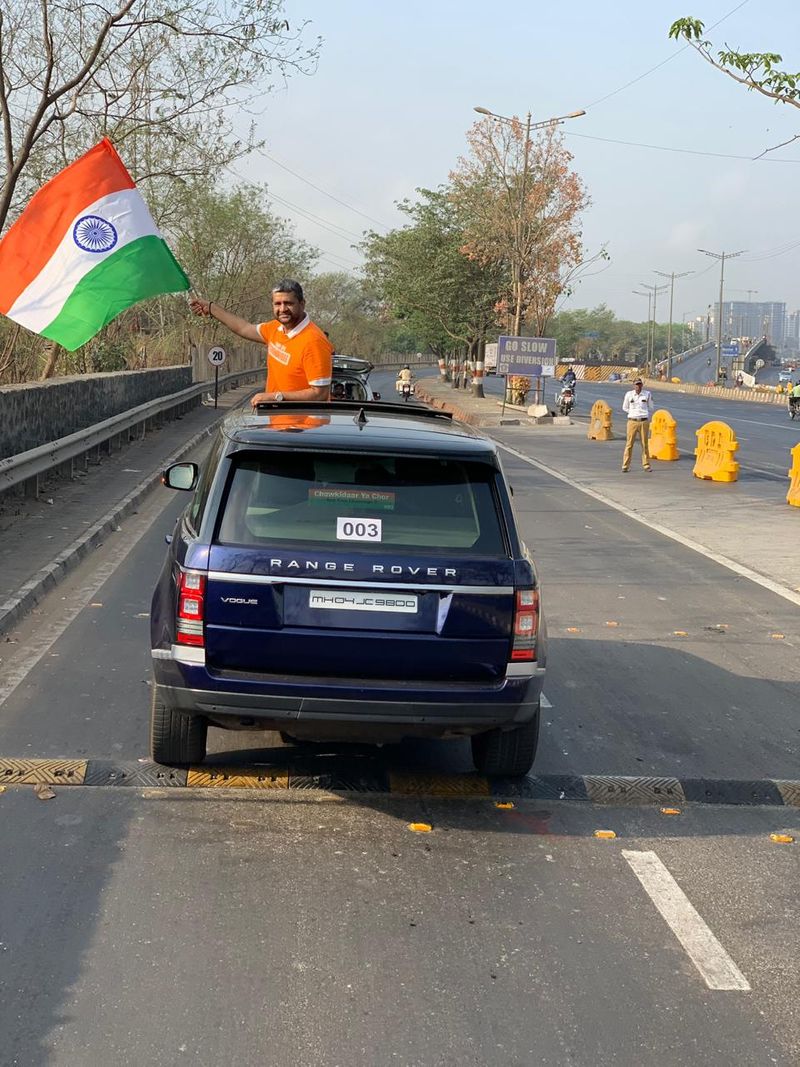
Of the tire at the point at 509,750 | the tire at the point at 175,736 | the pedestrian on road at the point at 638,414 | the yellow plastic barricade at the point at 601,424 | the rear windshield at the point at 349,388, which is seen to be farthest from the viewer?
the yellow plastic barricade at the point at 601,424

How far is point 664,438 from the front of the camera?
26266 millimetres

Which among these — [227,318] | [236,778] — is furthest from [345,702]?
[227,318]

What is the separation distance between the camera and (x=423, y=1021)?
367 centimetres

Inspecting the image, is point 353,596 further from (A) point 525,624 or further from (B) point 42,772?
(B) point 42,772

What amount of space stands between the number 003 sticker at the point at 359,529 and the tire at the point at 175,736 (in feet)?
3.55

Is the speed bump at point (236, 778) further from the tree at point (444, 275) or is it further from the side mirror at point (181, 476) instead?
the tree at point (444, 275)

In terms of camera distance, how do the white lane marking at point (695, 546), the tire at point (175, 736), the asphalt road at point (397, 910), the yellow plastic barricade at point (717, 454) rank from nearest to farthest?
the asphalt road at point (397, 910), the tire at point (175, 736), the white lane marking at point (695, 546), the yellow plastic barricade at point (717, 454)

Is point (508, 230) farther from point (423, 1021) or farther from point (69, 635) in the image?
point (423, 1021)

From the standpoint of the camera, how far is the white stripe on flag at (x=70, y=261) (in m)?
9.77

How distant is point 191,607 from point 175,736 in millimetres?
813

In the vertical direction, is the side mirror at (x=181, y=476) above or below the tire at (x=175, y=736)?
above

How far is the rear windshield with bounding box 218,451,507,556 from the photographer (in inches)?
201

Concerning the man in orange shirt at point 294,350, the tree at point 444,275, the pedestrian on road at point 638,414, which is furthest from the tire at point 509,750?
the tree at point 444,275

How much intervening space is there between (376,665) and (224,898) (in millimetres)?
1091
